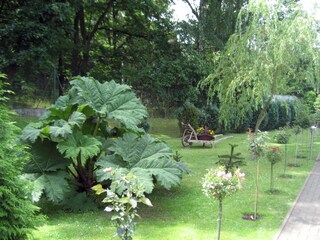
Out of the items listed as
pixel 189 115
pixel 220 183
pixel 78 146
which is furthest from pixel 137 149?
pixel 189 115

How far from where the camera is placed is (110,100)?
699 cm

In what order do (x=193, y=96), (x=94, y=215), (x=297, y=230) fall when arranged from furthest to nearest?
1. (x=193, y=96)
2. (x=94, y=215)
3. (x=297, y=230)

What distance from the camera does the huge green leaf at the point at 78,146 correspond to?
581 centimetres

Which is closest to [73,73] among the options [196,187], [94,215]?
[196,187]

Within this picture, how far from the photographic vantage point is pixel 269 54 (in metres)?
10.8

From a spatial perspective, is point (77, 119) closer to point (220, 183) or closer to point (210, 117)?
point (220, 183)

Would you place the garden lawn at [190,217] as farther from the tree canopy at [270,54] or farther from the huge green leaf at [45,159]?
the tree canopy at [270,54]

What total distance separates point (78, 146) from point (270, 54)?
7.02m

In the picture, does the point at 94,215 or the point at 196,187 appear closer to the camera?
Answer: the point at 94,215

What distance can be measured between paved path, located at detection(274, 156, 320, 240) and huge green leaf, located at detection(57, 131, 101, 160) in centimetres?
310

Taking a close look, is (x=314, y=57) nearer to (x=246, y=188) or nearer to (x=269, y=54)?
(x=269, y=54)

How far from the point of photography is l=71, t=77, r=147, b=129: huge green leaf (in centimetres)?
674

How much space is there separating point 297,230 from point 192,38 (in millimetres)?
15094

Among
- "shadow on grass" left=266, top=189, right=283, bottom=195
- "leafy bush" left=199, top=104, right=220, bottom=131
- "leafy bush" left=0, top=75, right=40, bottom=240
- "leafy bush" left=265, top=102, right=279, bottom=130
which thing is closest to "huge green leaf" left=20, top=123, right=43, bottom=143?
"leafy bush" left=0, top=75, right=40, bottom=240
